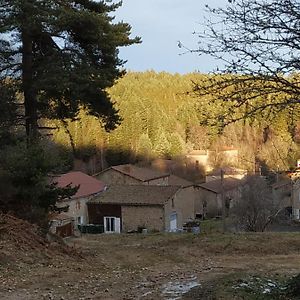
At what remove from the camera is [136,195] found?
3734 cm

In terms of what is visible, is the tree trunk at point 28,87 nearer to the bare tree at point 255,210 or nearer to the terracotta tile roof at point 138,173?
the bare tree at point 255,210

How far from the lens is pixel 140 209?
3647cm

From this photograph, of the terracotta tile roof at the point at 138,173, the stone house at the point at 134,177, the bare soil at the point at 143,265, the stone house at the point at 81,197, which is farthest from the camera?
the terracotta tile roof at the point at 138,173

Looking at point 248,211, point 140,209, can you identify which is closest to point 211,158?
point 140,209

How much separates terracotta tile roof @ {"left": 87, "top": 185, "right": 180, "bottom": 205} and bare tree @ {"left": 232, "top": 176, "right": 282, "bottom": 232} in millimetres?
6377

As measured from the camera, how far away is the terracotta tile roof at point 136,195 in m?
36.3

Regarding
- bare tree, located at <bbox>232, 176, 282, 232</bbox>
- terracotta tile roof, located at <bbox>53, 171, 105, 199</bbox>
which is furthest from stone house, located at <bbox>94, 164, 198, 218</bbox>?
bare tree, located at <bbox>232, 176, 282, 232</bbox>

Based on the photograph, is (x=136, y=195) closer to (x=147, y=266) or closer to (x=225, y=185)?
(x=225, y=185)

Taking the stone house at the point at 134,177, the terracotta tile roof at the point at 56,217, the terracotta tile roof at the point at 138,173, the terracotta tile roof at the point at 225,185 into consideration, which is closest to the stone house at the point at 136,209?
the terracotta tile roof at the point at 56,217

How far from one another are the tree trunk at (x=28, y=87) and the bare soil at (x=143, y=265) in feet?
13.1

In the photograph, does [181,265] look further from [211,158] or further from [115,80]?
[211,158]

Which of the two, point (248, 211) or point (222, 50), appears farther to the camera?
point (248, 211)

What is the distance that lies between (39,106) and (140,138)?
189ft

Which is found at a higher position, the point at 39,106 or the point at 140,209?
the point at 39,106
